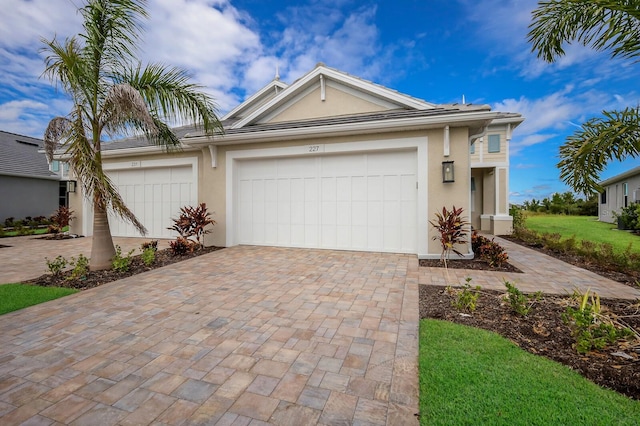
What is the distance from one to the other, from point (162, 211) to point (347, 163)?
23.2ft

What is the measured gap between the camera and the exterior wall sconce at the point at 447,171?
6.80 meters

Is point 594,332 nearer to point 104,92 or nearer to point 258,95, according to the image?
point 104,92

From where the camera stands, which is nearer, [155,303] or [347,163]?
[155,303]

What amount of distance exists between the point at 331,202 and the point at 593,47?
5850mm

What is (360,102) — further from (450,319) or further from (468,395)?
(468,395)

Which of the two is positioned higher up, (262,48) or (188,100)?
(262,48)

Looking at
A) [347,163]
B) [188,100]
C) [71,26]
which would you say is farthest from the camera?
[347,163]

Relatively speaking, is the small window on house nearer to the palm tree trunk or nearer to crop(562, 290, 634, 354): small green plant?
crop(562, 290, 634, 354): small green plant

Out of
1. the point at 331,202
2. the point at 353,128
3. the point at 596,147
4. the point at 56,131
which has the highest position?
the point at 353,128

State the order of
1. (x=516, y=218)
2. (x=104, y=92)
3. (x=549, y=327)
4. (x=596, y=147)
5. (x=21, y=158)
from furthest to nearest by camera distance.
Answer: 1. (x=21, y=158)
2. (x=516, y=218)
3. (x=104, y=92)
4. (x=596, y=147)
5. (x=549, y=327)

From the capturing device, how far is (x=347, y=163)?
7930 millimetres

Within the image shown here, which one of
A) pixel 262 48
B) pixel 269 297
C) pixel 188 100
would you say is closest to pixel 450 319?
pixel 269 297

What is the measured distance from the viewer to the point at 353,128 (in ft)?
23.7

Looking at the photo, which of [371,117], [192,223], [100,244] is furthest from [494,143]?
[100,244]
